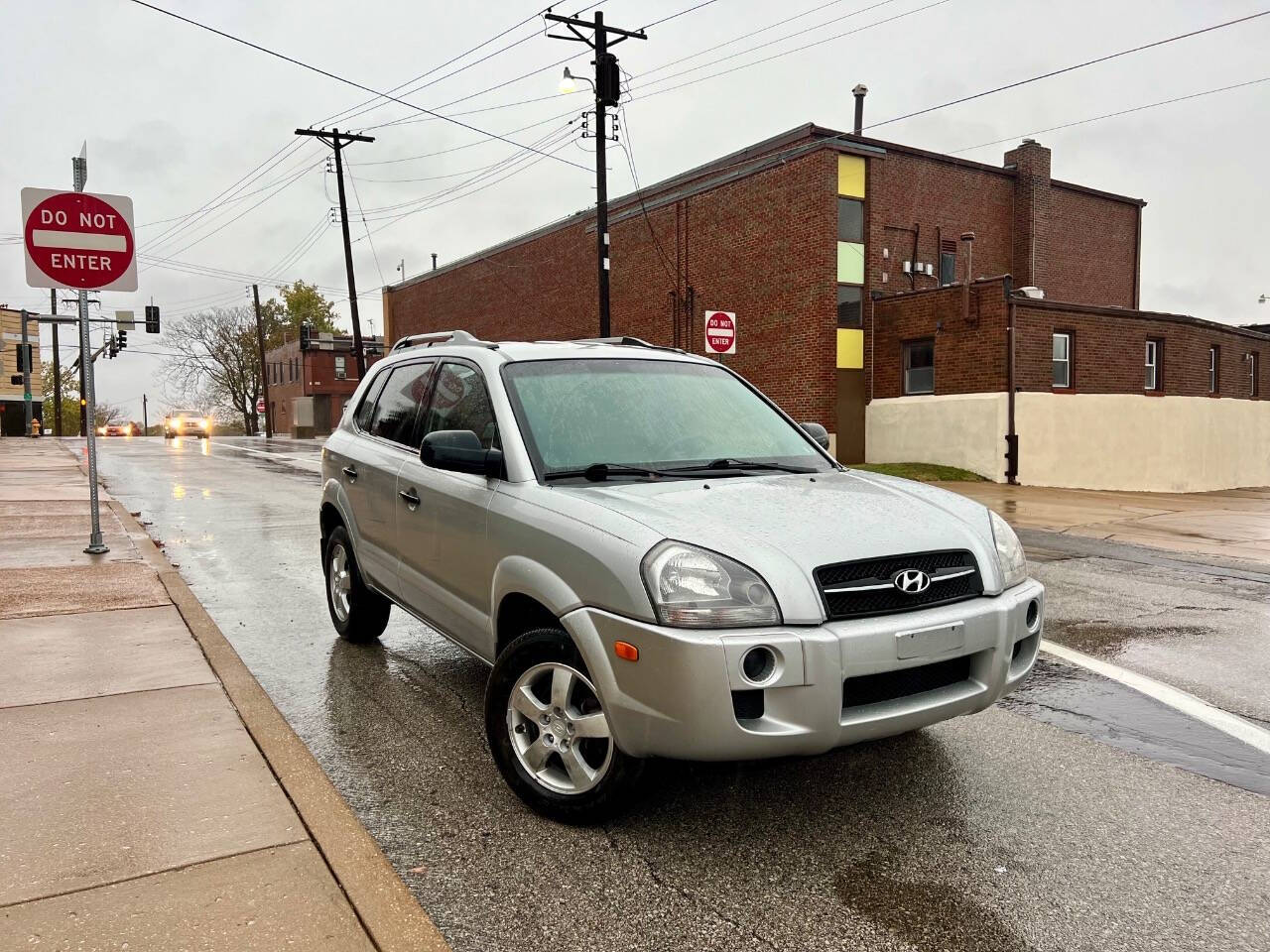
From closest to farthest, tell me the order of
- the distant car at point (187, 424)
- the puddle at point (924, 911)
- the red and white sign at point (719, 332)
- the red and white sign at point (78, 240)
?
1. the puddle at point (924, 911)
2. the red and white sign at point (78, 240)
3. the red and white sign at point (719, 332)
4. the distant car at point (187, 424)

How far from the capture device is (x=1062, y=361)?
2216 centimetres

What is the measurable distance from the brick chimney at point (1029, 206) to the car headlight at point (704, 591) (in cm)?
2874

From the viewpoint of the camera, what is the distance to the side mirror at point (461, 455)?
12.6ft

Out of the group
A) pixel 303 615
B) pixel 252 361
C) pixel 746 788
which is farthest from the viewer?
pixel 252 361

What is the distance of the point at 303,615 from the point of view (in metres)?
6.93

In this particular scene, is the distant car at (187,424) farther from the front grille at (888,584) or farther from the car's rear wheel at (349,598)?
the front grille at (888,584)

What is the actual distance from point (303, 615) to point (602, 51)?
58.6ft

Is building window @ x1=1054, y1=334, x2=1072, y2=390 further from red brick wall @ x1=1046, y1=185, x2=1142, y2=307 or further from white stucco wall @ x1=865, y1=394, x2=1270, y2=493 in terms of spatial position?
red brick wall @ x1=1046, y1=185, x2=1142, y2=307

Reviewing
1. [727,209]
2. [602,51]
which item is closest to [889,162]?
[727,209]

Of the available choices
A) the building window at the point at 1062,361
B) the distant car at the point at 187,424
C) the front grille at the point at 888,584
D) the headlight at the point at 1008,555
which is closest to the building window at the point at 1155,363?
the building window at the point at 1062,361

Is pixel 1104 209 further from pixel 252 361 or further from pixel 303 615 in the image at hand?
pixel 252 361

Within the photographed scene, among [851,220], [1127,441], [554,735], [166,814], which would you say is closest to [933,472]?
[1127,441]

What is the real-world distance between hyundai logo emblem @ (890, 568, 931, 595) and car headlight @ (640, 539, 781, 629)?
0.47 m

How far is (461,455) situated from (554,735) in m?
1.18
